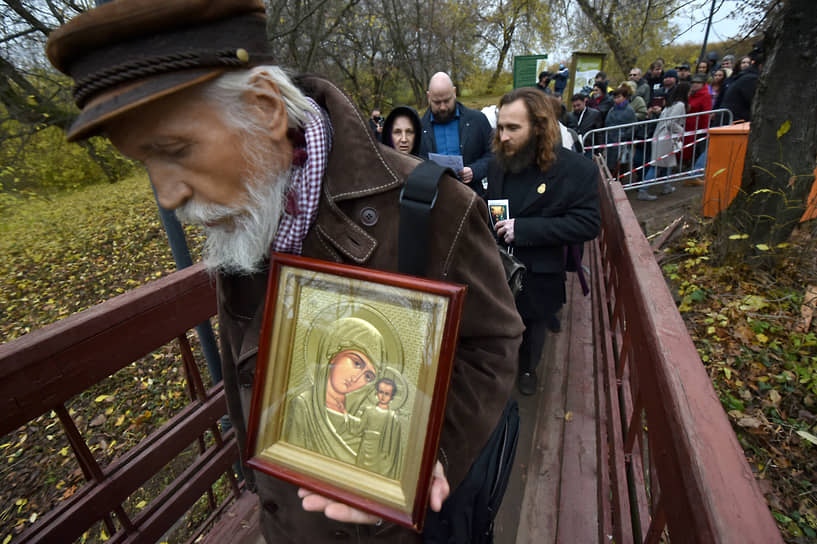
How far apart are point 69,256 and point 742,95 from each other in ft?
42.2

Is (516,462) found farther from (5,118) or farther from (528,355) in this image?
(5,118)

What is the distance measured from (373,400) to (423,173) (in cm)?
58

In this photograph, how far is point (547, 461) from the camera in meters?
2.34

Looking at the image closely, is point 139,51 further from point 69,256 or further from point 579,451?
point 69,256

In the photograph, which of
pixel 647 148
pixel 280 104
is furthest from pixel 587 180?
pixel 647 148

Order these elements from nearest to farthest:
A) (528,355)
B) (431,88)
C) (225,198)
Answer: (225,198) < (528,355) < (431,88)

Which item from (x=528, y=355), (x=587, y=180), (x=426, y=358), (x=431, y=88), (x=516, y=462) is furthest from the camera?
(x=431, y=88)

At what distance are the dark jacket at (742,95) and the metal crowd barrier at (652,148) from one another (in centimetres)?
18

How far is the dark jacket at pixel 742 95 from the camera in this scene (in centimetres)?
709

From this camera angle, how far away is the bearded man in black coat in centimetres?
255

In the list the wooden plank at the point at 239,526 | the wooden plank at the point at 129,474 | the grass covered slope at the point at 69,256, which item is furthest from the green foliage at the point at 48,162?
the wooden plank at the point at 239,526

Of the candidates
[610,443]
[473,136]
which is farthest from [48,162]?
[610,443]

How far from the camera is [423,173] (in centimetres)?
103

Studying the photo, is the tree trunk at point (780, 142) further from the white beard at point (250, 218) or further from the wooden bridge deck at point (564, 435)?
the white beard at point (250, 218)
